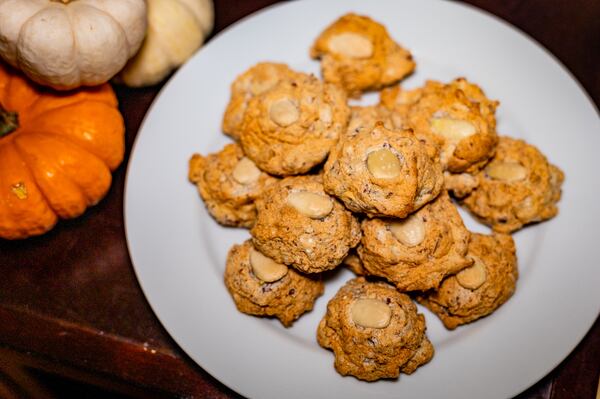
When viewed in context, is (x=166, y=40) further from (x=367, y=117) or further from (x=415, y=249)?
(x=415, y=249)

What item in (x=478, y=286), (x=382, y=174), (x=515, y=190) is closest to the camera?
(x=382, y=174)

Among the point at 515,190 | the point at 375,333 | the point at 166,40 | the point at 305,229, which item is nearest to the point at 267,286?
the point at 305,229

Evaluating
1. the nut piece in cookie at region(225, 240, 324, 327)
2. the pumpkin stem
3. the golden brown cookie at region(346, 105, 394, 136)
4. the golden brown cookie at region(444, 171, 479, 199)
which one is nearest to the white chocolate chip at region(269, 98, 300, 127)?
the golden brown cookie at region(346, 105, 394, 136)

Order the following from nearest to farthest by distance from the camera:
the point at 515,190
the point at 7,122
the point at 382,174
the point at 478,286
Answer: the point at 382,174 → the point at 478,286 → the point at 515,190 → the point at 7,122

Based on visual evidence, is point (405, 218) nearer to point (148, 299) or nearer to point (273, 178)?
point (273, 178)

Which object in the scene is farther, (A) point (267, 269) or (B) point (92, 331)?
(B) point (92, 331)

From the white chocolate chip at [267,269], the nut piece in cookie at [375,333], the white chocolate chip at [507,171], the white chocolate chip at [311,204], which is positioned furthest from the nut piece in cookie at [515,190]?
the white chocolate chip at [267,269]
